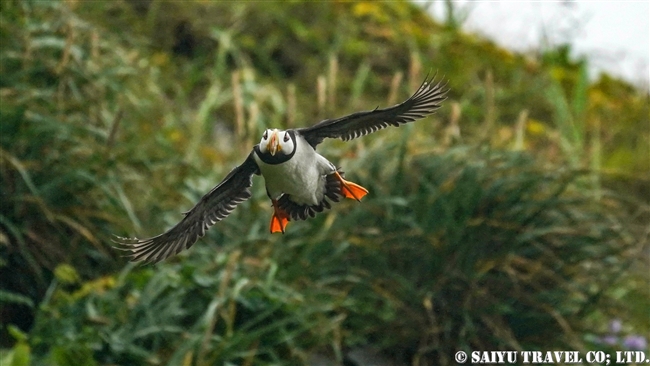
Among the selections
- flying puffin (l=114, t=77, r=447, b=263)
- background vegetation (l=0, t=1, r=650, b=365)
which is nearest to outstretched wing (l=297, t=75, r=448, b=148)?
flying puffin (l=114, t=77, r=447, b=263)

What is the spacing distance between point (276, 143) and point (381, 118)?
154mm

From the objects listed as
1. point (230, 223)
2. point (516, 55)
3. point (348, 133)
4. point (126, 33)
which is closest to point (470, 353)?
point (230, 223)

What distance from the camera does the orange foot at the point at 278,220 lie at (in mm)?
720

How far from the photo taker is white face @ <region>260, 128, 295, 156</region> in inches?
26.2

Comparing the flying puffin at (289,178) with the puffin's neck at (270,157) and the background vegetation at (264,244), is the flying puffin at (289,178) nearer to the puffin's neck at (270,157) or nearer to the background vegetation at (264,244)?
the puffin's neck at (270,157)

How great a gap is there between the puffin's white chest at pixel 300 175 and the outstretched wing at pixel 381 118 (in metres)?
0.02

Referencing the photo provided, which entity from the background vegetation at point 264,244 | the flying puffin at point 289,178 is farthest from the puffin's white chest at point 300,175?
the background vegetation at point 264,244

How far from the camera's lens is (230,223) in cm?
474

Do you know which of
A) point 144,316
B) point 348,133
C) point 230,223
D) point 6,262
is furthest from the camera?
point 230,223

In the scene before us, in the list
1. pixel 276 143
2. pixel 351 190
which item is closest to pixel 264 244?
pixel 351 190

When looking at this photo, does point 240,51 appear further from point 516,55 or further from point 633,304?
point 633,304

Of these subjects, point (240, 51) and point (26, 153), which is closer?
point (26, 153)

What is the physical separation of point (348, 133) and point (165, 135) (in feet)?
15.8

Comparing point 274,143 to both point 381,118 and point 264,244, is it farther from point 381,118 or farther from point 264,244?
point 264,244
